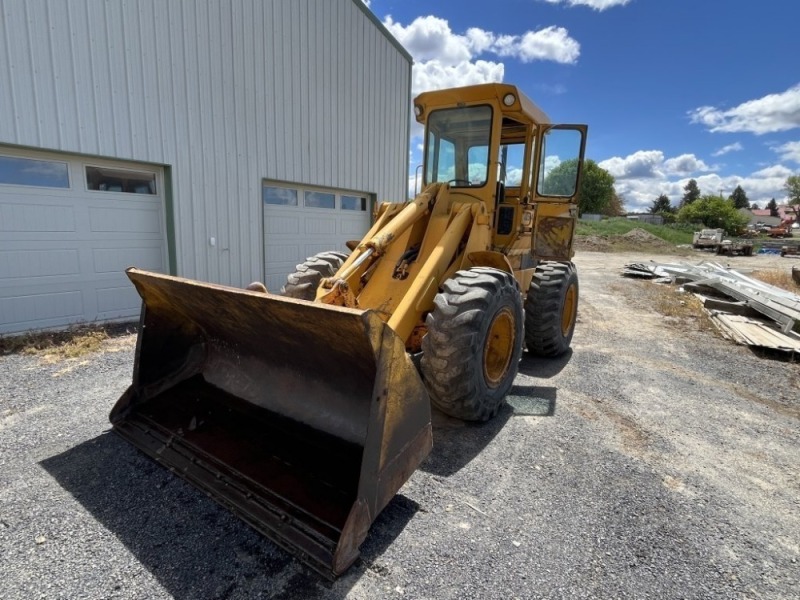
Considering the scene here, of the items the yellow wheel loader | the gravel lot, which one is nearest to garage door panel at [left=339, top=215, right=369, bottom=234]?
the yellow wheel loader

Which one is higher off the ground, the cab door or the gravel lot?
the cab door

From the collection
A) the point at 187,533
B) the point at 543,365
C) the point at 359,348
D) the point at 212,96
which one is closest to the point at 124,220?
the point at 212,96

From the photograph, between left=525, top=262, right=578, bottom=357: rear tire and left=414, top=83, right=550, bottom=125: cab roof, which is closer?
left=414, top=83, right=550, bottom=125: cab roof

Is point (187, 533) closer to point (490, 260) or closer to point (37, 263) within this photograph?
point (490, 260)

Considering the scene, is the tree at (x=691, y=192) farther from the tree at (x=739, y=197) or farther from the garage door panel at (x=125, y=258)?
the garage door panel at (x=125, y=258)

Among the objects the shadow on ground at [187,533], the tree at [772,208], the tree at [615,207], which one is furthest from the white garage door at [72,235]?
the tree at [772,208]

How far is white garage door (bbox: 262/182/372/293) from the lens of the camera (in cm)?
851

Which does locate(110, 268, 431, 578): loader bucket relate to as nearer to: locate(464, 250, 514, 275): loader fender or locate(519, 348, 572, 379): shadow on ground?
locate(464, 250, 514, 275): loader fender

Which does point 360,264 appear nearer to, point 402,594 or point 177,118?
point 402,594

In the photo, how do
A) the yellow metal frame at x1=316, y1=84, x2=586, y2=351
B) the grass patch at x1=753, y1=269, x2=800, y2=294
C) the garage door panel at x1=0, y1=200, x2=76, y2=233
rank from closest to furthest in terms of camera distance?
the yellow metal frame at x1=316, y1=84, x2=586, y2=351
the garage door panel at x1=0, y1=200, x2=76, y2=233
the grass patch at x1=753, y1=269, x2=800, y2=294

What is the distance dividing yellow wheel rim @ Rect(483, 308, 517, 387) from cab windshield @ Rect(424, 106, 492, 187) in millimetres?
1562

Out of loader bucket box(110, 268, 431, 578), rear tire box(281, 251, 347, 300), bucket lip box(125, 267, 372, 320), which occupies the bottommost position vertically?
loader bucket box(110, 268, 431, 578)

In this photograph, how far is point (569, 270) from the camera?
5.53 metres

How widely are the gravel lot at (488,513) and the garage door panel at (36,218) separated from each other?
2347mm
